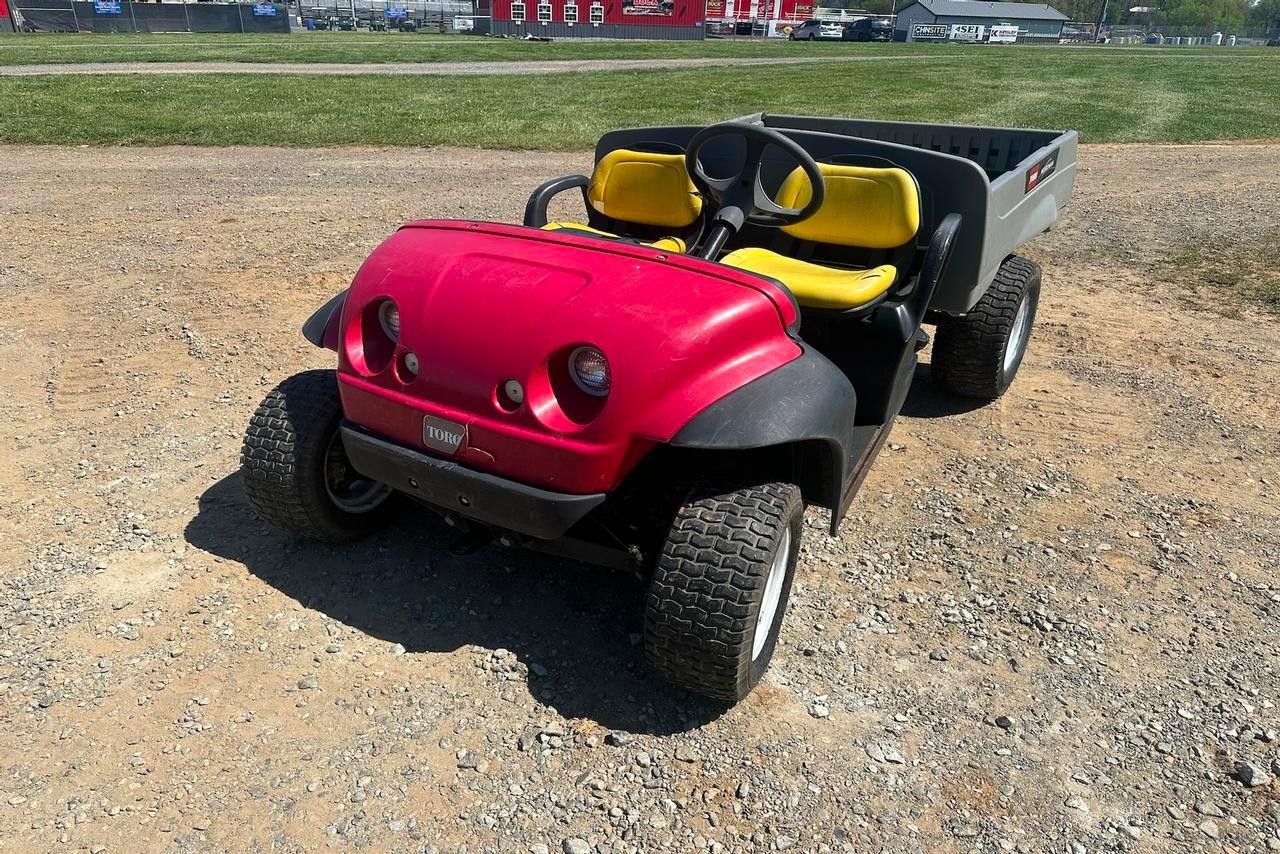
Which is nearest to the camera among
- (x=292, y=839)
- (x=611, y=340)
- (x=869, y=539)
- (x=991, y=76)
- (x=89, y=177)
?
(x=292, y=839)

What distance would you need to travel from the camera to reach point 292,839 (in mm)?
2107

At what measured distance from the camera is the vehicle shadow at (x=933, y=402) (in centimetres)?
443

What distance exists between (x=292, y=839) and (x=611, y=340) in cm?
136

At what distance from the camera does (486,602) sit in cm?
295

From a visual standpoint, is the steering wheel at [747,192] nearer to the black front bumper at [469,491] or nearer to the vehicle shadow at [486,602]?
the vehicle shadow at [486,602]

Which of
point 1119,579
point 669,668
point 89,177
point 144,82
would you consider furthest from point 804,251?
point 144,82

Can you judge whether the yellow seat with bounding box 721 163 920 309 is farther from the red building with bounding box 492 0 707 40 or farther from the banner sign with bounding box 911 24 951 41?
the banner sign with bounding box 911 24 951 41

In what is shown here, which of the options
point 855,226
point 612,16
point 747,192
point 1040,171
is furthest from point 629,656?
point 612,16

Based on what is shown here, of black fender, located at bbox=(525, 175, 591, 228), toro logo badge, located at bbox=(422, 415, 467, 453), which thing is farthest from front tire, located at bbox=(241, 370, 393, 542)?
black fender, located at bbox=(525, 175, 591, 228)

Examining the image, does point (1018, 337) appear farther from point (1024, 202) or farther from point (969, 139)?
point (969, 139)

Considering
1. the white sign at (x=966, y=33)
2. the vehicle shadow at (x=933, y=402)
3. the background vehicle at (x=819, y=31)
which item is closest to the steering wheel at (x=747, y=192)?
the vehicle shadow at (x=933, y=402)

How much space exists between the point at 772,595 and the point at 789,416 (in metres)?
0.59

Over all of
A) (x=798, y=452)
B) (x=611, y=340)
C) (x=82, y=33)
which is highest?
(x=611, y=340)

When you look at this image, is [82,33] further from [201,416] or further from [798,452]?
[798,452]
